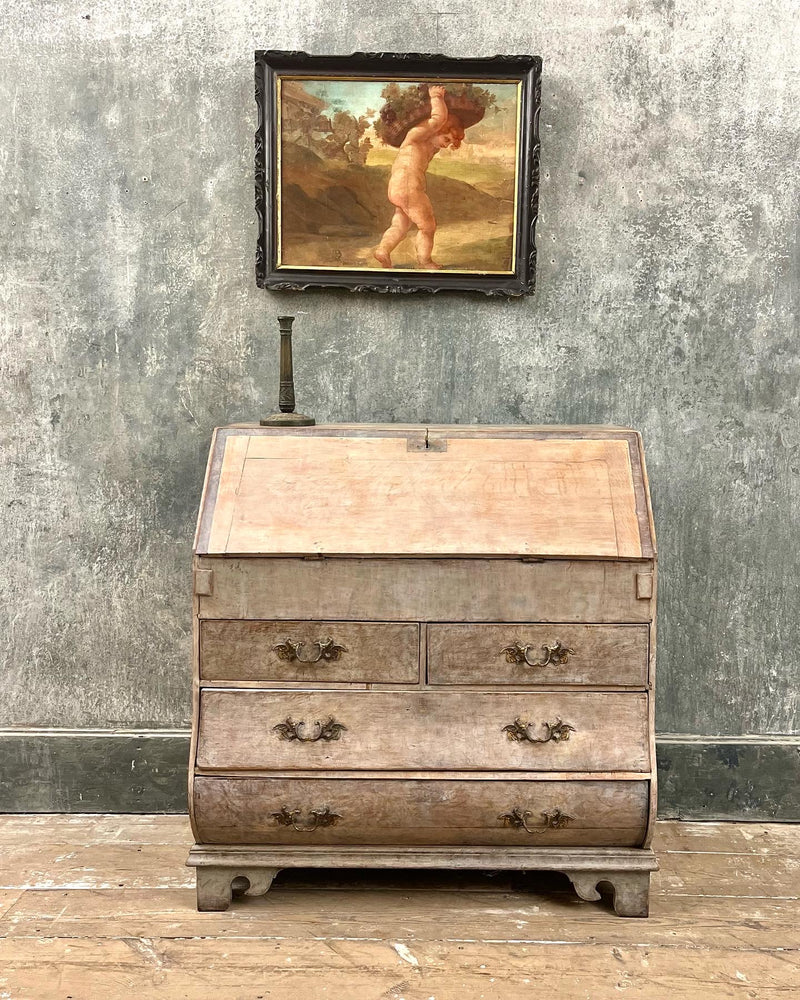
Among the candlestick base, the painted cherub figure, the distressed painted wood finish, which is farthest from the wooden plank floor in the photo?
the painted cherub figure

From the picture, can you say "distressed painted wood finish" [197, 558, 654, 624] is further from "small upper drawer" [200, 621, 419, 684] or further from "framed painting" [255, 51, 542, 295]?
"framed painting" [255, 51, 542, 295]

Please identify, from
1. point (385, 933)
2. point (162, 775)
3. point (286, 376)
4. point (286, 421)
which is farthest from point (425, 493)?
point (162, 775)

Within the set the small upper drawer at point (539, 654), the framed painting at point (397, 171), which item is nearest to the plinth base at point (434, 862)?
the small upper drawer at point (539, 654)

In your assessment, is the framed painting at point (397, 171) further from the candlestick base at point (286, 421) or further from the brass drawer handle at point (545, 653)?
the brass drawer handle at point (545, 653)

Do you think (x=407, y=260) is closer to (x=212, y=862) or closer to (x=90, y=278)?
(x=90, y=278)

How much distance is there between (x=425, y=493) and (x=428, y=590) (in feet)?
0.95

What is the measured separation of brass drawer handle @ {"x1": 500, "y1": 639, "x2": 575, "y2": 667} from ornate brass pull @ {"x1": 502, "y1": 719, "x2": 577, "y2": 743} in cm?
17

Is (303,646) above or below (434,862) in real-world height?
above

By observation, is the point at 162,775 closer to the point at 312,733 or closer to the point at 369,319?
the point at 312,733

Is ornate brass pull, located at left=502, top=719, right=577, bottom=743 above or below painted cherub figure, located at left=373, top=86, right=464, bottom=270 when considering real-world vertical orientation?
below

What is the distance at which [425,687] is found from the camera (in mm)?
2793

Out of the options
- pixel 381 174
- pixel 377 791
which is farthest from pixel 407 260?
pixel 377 791

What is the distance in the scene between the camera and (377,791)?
109 inches

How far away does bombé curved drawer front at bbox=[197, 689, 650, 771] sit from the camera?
2775 millimetres
